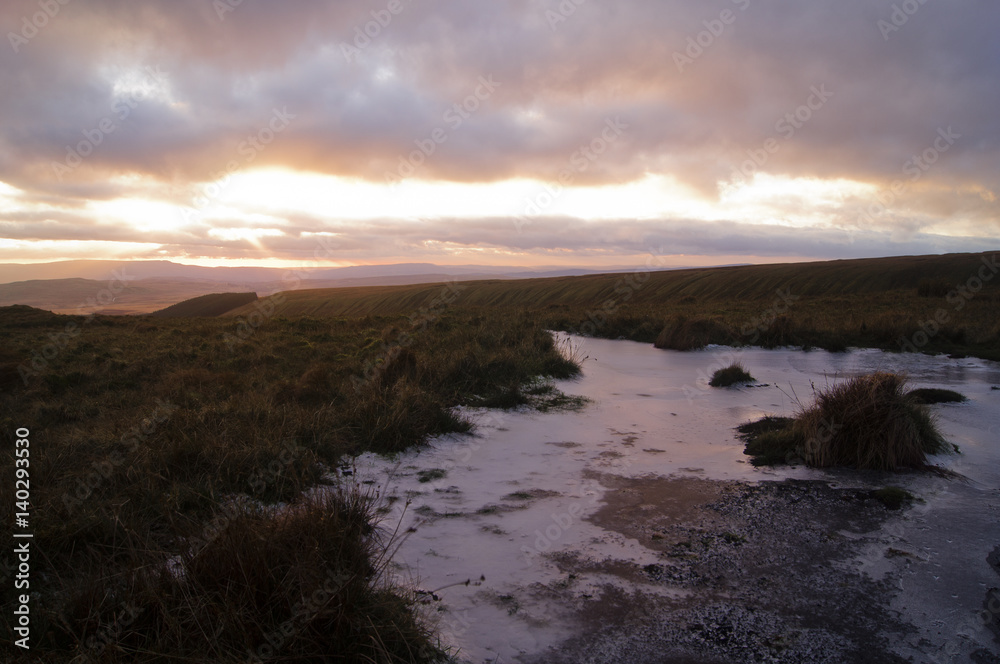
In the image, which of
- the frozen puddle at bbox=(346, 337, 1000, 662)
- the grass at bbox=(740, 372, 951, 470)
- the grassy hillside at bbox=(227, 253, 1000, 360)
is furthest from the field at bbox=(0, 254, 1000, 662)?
the grass at bbox=(740, 372, 951, 470)

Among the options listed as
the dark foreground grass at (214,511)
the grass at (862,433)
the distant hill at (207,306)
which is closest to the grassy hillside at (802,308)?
the grass at (862,433)

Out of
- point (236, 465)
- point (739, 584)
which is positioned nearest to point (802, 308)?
point (739, 584)

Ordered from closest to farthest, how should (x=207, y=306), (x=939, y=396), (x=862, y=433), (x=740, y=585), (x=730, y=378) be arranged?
1. (x=740, y=585)
2. (x=862, y=433)
3. (x=939, y=396)
4. (x=730, y=378)
5. (x=207, y=306)

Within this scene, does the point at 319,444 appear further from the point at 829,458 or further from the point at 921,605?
the point at 829,458

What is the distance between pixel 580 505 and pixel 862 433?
3.39 metres

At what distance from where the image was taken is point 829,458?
18.5 feet

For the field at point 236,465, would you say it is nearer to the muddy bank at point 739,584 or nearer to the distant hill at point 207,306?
A: the muddy bank at point 739,584

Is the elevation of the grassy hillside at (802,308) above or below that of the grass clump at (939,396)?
above

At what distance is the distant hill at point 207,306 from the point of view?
2648 inches

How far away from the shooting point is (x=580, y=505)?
15.5 ft

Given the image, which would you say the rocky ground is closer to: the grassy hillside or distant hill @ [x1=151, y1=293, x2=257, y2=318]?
the grassy hillside

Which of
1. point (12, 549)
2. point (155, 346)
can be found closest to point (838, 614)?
point (12, 549)

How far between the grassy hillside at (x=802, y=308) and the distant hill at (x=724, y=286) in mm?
119

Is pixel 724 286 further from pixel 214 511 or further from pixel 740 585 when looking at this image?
pixel 214 511
